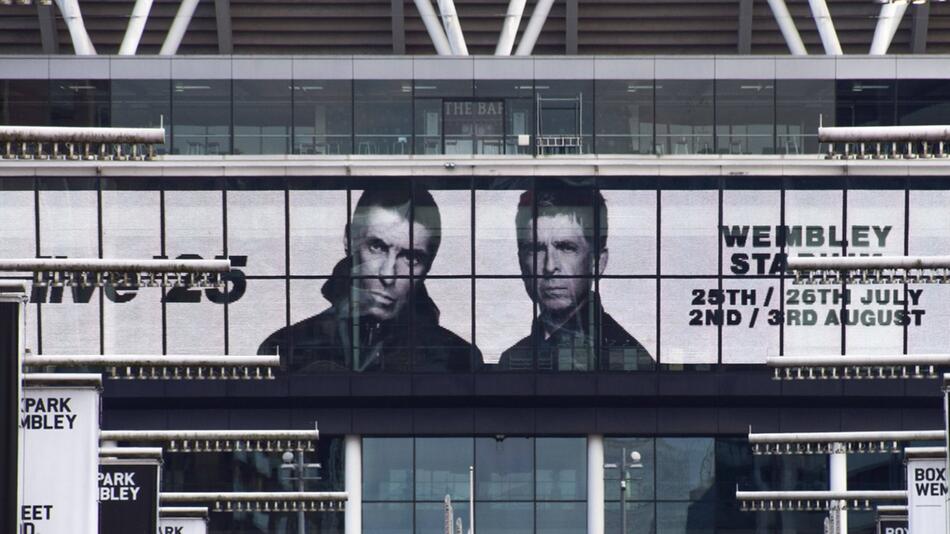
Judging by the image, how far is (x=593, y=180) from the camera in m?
73.2

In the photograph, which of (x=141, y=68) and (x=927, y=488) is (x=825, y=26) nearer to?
(x=141, y=68)

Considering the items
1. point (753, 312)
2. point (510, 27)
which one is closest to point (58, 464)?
point (753, 312)

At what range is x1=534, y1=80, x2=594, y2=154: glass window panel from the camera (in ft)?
239

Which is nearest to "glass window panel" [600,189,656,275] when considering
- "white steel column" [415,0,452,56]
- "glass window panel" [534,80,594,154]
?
"glass window panel" [534,80,594,154]

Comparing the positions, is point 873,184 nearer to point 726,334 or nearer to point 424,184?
point 726,334

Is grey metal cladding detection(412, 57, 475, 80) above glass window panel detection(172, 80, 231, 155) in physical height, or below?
above

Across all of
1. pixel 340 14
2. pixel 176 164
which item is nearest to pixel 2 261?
pixel 176 164

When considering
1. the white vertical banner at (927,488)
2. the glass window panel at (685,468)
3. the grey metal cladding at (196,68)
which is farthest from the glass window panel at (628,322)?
the white vertical banner at (927,488)

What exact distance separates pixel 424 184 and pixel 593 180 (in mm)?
5491

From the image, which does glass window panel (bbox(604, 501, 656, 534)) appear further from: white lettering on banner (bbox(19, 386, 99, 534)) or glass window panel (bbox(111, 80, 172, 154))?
white lettering on banner (bbox(19, 386, 99, 534))

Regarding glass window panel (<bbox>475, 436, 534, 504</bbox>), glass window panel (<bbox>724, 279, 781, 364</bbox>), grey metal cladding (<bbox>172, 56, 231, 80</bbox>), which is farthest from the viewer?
glass window panel (<bbox>475, 436, 534, 504</bbox>)

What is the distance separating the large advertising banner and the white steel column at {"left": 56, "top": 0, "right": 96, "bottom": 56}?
481 cm

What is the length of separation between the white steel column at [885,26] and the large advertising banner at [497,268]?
15.4ft

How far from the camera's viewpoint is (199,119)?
72.6 m
